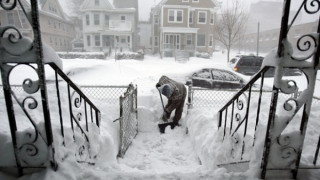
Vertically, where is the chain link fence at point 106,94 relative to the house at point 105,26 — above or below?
below

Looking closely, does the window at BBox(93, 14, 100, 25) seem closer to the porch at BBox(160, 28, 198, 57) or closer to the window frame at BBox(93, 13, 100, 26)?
the window frame at BBox(93, 13, 100, 26)

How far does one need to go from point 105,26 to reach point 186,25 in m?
10.9

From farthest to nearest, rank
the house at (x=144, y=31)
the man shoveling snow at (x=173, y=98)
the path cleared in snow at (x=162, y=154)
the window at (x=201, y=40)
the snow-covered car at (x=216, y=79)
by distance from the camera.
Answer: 1. the house at (x=144, y=31)
2. the window at (x=201, y=40)
3. the snow-covered car at (x=216, y=79)
4. the man shoveling snow at (x=173, y=98)
5. the path cleared in snow at (x=162, y=154)

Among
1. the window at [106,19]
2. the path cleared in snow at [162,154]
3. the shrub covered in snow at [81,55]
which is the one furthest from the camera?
the window at [106,19]

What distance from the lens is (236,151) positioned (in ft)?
10.3

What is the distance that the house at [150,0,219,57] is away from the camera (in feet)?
90.6

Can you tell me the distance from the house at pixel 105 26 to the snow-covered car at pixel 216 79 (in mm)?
20221

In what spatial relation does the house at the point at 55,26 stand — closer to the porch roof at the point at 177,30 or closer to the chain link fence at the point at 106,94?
the porch roof at the point at 177,30

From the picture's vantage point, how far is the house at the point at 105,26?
2897 centimetres

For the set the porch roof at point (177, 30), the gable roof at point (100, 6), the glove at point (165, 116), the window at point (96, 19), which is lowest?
the glove at point (165, 116)

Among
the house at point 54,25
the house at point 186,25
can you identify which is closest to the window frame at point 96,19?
the house at point 54,25

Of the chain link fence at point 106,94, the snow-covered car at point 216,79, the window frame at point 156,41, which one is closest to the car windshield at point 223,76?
the snow-covered car at point 216,79

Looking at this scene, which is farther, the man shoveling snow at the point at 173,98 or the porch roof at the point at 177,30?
the porch roof at the point at 177,30

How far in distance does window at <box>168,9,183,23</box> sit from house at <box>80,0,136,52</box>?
5.56m
